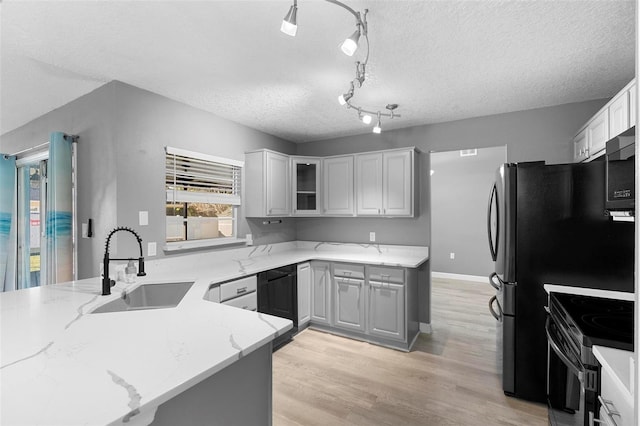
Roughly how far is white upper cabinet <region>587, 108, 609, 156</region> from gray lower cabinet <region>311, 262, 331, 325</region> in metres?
2.72

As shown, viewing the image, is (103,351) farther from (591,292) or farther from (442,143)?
(442,143)

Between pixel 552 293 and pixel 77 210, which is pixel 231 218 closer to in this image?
pixel 77 210

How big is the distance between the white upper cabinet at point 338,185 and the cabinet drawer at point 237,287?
1591mm

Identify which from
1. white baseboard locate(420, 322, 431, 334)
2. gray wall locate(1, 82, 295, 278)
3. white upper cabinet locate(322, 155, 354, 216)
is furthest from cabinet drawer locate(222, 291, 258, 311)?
white baseboard locate(420, 322, 431, 334)

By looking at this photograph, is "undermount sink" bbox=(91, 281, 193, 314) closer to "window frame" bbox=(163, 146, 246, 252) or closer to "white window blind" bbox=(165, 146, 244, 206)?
"window frame" bbox=(163, 146, 246, 252)

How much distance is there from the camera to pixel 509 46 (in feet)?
6.36

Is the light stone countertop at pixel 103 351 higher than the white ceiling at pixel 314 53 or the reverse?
the reverse

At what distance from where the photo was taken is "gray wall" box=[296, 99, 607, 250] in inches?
118

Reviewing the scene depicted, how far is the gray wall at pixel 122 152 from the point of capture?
2.44 meters

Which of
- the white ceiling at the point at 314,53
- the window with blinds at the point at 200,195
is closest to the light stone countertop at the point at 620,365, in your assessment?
the white ceiling at the point at 314,53

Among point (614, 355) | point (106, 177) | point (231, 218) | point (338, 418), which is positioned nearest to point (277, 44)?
point (106, 177)

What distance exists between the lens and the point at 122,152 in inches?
96.0

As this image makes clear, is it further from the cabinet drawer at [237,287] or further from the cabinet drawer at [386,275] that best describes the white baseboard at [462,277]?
the cabinet drawer at [237,287]

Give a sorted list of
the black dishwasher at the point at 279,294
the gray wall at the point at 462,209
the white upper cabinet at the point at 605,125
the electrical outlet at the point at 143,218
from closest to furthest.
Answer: the white upper cabinet at the point at 605,125
the electrical outlet at the point at 143,218
the black dishwasher at the point at 279,294
the gray wall at the point at 462,209
